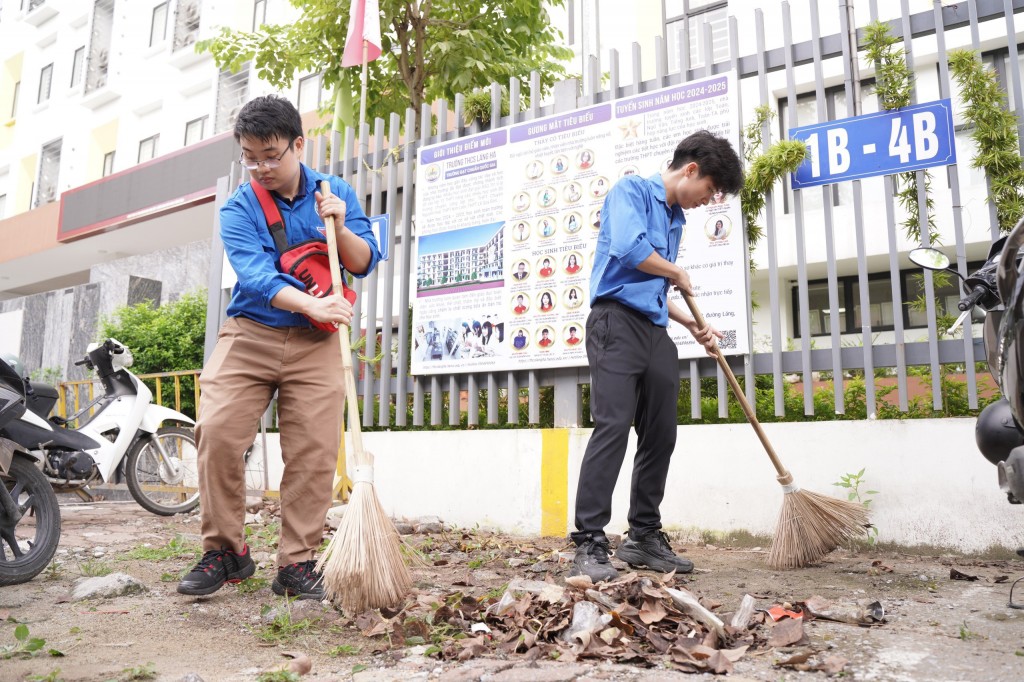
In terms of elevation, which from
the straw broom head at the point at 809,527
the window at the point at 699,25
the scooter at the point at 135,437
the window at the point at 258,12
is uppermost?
the window at the point at 258,12

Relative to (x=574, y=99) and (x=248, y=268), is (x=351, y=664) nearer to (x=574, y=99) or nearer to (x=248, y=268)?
(x=248, y=268)

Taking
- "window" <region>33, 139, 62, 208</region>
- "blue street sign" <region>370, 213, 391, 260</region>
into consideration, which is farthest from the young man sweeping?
"window" <region>33, 139, 62, 208</region>

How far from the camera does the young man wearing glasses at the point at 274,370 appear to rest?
2.97 meters

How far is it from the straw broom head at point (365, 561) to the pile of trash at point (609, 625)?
74 millimetres

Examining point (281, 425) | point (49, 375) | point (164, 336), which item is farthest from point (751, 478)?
point (49, 375)

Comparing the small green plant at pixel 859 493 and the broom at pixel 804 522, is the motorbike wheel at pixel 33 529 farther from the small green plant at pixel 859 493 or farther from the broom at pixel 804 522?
the small green plant at pixel 859 493

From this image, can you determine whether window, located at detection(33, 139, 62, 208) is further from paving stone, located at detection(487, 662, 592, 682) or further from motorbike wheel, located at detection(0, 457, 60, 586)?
paving stone, located at detection(487, 662, 592, 682)

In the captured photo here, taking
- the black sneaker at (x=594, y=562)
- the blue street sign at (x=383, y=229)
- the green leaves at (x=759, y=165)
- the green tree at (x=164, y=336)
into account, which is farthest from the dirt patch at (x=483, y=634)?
the green tree at (x=164, y=336)

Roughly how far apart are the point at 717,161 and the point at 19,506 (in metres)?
3.46

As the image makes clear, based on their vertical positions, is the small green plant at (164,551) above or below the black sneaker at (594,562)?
below

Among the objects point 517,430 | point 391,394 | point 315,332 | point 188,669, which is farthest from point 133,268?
point 188,669

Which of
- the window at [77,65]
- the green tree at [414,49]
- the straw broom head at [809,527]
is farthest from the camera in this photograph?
the window at [77,65]

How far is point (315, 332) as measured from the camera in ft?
10.5

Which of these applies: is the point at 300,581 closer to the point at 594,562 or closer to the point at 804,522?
the point at 594,562
